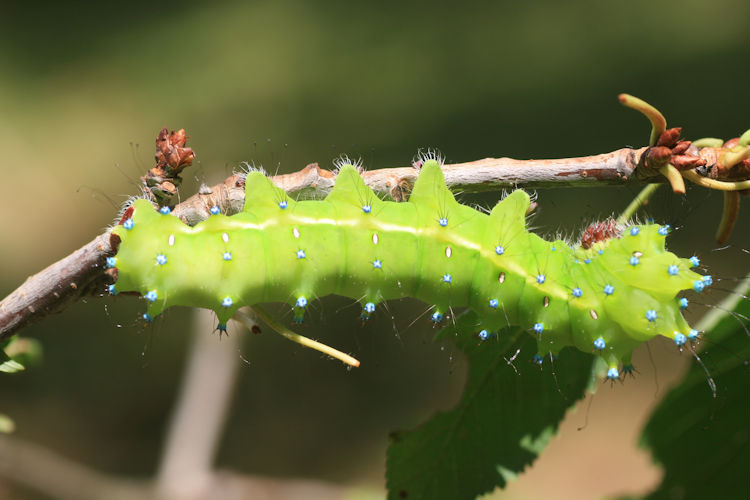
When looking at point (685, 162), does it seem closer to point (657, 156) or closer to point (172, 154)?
point (657, 156)

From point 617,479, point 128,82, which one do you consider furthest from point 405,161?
point 128,82

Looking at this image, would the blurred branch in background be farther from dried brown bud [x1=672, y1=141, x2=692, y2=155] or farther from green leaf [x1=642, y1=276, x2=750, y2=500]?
dried brown bud [x1=672, y1=141, x2=692, y2=155]

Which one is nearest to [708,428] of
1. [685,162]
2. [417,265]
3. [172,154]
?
[685,162]

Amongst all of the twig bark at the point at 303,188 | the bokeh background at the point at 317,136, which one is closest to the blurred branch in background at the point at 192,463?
the bokeh background at the point at 317,136

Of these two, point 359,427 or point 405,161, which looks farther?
point 405,161

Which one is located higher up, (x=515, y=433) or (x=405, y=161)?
(x=405, y=161)

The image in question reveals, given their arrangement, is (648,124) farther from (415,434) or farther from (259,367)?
(415,434)

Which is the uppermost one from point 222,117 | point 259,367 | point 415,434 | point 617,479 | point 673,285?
point 222,117

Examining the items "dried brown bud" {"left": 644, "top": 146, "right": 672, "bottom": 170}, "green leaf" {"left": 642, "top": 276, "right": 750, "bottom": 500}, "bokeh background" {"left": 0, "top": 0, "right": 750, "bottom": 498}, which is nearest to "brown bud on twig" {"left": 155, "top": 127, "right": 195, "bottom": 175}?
"dried brown bud" {"left": 644, "top": 146, "right": 672, "bottom": 170}
